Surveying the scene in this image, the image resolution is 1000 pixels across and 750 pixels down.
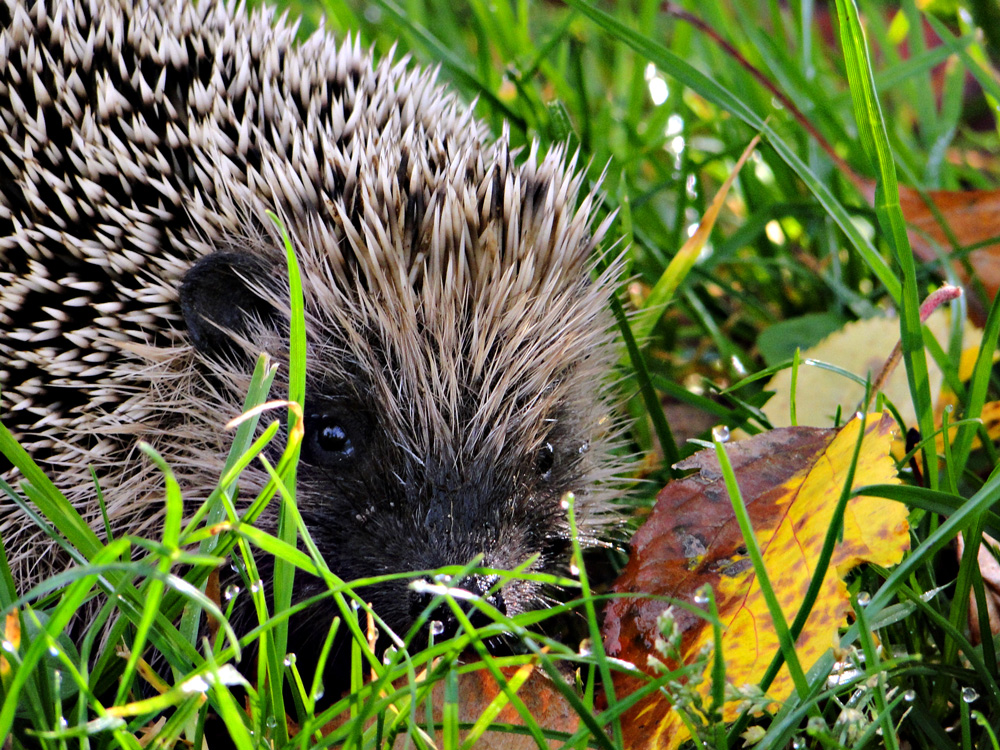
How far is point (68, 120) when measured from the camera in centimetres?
209

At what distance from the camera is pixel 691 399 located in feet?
7.07

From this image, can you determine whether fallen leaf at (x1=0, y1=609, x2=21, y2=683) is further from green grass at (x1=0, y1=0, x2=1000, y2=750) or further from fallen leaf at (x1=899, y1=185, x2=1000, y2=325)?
fallen leaf at (x1=899, y1=185, x2=1000, y2=325)

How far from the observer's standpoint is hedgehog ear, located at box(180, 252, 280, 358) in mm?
1928

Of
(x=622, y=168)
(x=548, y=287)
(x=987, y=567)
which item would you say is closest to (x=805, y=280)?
(x=622, y=168)

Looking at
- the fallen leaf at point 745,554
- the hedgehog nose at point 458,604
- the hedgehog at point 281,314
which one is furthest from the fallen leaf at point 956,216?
the hedgehog nose at point 458,604

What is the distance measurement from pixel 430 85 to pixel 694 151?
1.26m

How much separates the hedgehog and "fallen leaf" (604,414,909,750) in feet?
1.00

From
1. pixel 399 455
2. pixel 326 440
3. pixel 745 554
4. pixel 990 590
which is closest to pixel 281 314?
pixel 326 440

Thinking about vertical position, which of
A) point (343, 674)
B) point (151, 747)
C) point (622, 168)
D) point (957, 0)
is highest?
point (957, 0)

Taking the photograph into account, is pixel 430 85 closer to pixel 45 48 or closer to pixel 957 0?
pixel 45 48

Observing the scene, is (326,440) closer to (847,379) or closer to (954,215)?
(847,379)

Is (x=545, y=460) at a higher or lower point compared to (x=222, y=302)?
lower

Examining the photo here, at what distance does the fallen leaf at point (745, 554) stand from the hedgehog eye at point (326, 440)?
0.58m

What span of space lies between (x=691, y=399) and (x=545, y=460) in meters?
0.33
